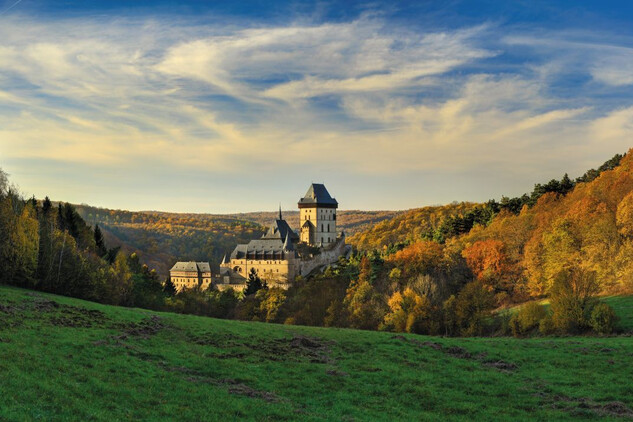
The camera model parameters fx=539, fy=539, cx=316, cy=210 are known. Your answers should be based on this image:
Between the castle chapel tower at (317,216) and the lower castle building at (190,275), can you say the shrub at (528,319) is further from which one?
the castle chapel tower at (317,216)

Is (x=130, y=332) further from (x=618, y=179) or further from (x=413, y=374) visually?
(x=618, y=179)

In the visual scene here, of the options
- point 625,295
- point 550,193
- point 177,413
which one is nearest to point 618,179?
point 550,193

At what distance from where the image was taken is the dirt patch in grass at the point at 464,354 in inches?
941

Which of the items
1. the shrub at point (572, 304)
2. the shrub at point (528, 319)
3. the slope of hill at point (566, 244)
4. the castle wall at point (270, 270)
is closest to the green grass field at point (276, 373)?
the shrub at point (572, 304)

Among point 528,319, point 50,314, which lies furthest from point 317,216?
point 50,314

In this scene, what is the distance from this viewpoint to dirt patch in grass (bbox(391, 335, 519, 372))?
78.4 ft

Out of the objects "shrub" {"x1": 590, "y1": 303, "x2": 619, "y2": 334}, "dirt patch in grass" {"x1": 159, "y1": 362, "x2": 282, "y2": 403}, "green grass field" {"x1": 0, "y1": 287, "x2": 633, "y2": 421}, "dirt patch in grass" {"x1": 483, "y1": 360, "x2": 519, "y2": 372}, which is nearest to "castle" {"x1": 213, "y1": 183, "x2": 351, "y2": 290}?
"shrub" {"x1": 590, "y1": 303, "x2": 619, "y2": 334}

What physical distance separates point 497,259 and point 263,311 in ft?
112

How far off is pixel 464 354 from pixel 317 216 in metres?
108

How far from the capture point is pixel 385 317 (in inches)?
1992

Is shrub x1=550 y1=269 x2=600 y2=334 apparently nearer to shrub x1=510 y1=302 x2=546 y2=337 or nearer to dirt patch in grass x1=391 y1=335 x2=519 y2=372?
shrub x1=510 y1=302 x2=546 y2=337

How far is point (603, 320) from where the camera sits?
34.7 m

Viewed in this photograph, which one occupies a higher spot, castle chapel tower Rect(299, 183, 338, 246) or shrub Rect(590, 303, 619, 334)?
castle chapel tower Rect(299, 183, 338, 246)

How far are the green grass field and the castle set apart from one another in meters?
81.9
